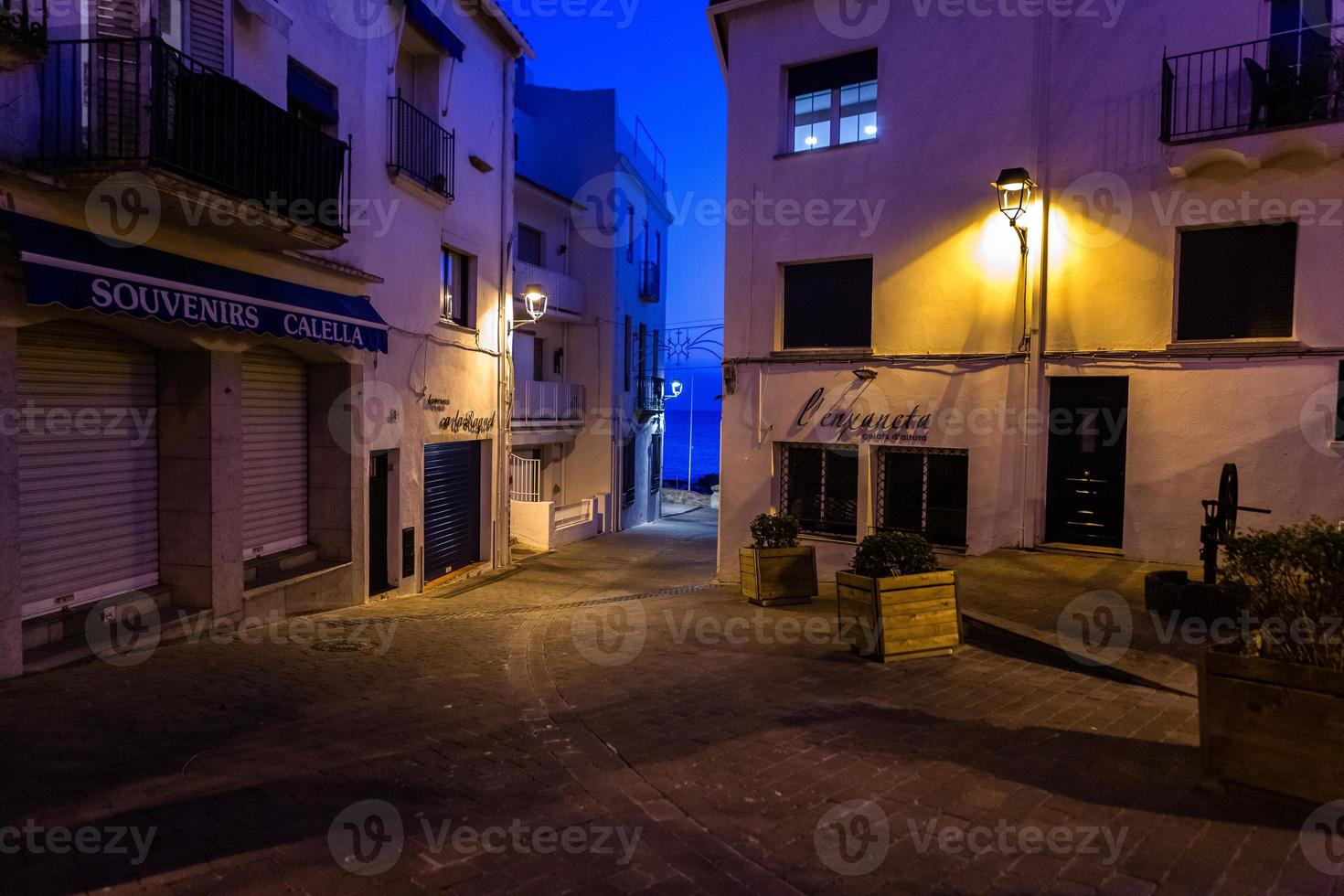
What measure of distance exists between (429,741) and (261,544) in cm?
684

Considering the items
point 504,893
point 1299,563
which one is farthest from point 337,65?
point 1299,563

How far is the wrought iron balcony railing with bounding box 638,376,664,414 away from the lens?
2975 cm

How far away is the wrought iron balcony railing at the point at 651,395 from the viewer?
2975 centimetres

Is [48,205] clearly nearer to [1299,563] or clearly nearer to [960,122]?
[1299,563]

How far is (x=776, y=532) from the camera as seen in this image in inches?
434

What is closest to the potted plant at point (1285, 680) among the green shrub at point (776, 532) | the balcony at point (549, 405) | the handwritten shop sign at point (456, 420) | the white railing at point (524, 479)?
the green shrub at point (776, 532)

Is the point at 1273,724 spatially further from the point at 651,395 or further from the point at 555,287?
the point at 651,395

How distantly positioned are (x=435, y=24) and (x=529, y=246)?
39.2 ft

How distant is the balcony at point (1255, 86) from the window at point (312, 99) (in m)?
11.2

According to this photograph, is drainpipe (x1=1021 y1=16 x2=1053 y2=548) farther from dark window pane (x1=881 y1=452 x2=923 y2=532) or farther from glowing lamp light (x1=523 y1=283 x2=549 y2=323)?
glowing lamp light (x1=523 y1=283 x2=549 y2=323)

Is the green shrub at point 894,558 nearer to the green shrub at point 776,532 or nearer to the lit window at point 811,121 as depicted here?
the green shrub at point 776,532

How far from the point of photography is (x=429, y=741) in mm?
5523

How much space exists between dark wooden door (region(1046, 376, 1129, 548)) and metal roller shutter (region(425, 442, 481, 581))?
10.4 meters

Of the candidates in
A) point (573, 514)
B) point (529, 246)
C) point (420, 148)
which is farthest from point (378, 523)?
point (529, 246)
